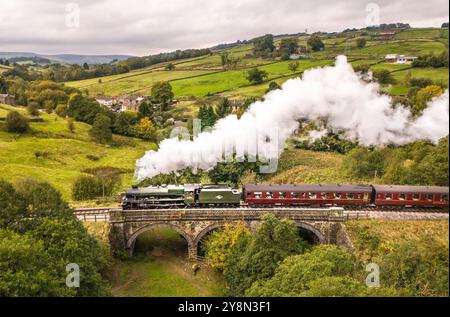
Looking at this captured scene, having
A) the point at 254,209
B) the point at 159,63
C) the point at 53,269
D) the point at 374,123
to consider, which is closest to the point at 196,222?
the point at 254,209

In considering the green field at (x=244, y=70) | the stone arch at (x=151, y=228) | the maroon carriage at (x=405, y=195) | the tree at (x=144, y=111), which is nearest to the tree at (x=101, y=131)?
the tree at (x=144, y=111)

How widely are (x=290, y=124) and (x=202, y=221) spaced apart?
59.3ft

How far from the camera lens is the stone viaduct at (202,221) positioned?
3631 centimetres

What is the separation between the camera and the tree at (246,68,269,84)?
10788cm

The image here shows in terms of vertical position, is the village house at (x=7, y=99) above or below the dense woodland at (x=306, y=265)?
above

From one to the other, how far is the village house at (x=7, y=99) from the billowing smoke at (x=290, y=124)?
74.8 m

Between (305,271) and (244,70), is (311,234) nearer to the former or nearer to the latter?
(305,271)

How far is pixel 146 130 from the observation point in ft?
292

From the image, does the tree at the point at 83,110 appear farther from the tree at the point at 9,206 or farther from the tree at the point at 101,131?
the tree at the point at 9,206

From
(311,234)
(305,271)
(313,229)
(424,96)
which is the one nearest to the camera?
(305,271)

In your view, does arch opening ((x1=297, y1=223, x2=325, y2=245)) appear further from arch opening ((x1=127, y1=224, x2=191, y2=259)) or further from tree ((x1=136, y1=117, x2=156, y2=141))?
tree ((x1=136, y1=117, x2=156, y2=141))

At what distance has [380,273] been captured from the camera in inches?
996

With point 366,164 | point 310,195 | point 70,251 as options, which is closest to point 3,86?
point 70,251

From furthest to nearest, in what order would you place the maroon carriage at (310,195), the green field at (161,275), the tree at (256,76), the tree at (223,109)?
the tree at (256,76) → the tree at (223,109) → the maroon carriage at (310,195) → the green field at (161,275)
